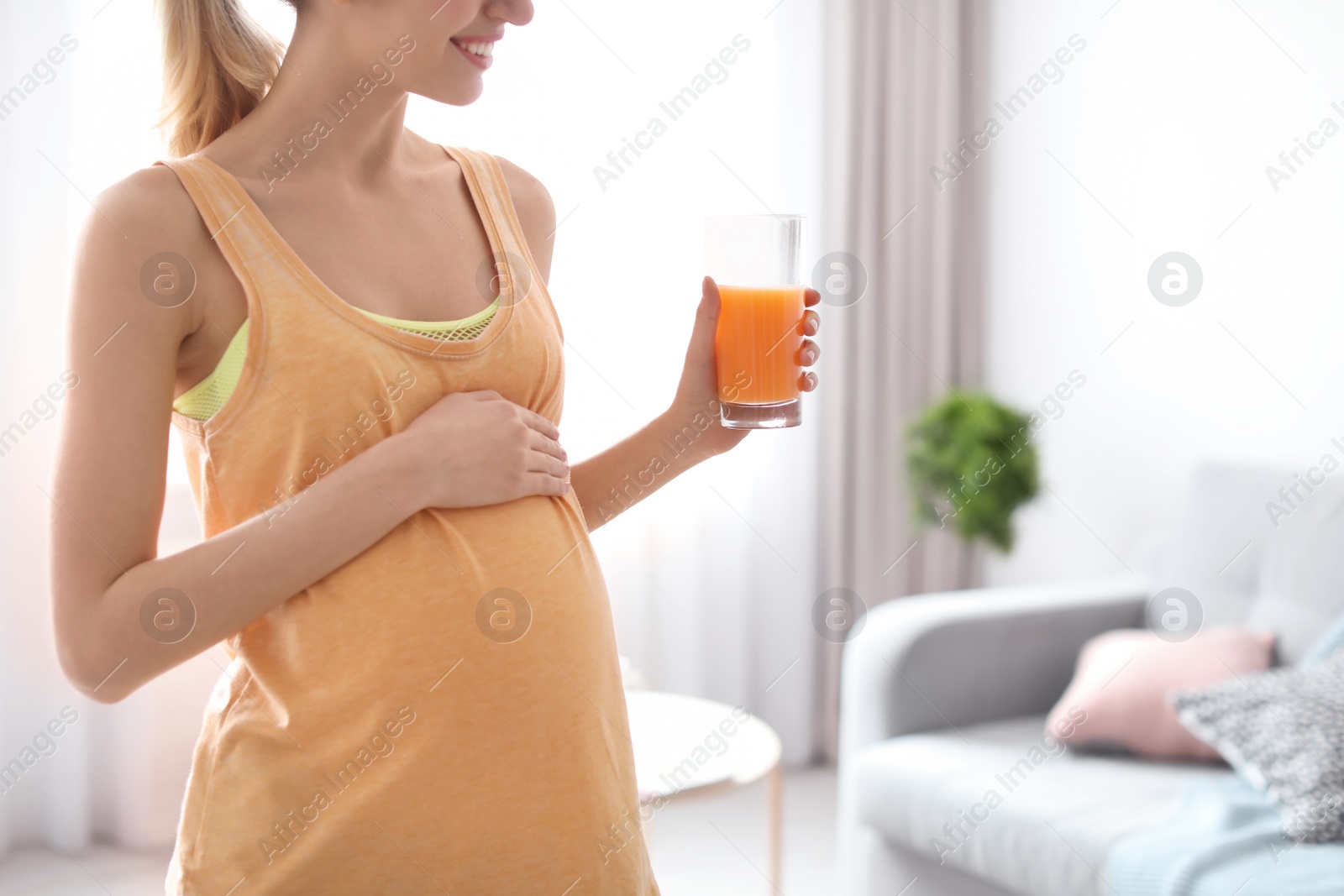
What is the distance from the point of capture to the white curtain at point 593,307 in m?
2.74

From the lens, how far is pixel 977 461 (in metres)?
3.13

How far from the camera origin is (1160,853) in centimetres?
186

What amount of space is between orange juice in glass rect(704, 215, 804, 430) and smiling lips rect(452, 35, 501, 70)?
0.30 metres

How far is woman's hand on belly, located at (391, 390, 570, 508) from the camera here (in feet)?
2.79

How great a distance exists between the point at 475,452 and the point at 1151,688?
182cm

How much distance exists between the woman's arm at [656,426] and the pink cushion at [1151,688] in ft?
4.68

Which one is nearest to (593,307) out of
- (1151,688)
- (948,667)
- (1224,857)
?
(948,667)

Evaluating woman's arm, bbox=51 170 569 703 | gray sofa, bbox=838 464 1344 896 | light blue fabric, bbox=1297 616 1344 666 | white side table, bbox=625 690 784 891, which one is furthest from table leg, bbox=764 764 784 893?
woman's arm, bbox=51 170 569 703

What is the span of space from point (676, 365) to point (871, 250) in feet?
2.59

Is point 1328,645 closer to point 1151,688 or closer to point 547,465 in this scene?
point 1151,688

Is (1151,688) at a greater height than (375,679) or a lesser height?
lesser

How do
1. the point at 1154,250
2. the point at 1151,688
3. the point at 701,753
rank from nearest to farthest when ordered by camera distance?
the point at 701,753, the point at 1151,688, the point at 1154,250

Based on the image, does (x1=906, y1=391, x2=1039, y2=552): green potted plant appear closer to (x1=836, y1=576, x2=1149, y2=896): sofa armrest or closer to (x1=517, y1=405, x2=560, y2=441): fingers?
(x1=836, y1=576, x2=1149, y2=896): sofa armrest

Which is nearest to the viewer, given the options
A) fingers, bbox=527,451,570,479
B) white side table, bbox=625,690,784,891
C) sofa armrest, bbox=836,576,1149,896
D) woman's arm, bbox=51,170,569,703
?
woman's arm, bbox=51,170,569,703
